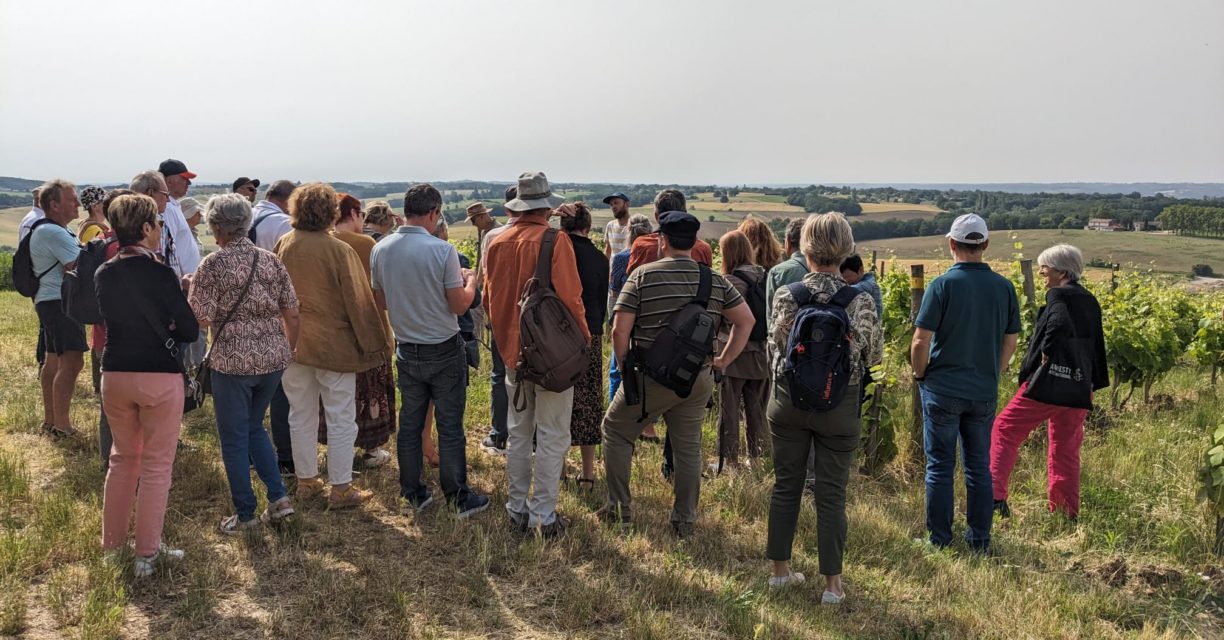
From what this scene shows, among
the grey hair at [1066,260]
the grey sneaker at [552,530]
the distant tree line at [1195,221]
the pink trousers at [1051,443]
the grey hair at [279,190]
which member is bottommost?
the grey sneaker at [552,530]

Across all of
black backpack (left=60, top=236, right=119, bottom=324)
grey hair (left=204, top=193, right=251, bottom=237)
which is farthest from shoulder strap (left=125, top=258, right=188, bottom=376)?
black backpack (left=60, top=236, right=119, bottom=324)

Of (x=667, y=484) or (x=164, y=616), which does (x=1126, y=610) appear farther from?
(x=164, y=616)

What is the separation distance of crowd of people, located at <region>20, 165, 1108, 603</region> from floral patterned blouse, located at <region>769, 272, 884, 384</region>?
1 centimetres

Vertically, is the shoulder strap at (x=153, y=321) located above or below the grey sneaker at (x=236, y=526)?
above

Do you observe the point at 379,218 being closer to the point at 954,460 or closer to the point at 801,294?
the point at 801,294

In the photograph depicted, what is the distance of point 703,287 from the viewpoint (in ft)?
13.2

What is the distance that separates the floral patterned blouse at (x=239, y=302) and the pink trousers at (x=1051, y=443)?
14.5ft

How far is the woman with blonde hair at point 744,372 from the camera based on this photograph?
5.18 m

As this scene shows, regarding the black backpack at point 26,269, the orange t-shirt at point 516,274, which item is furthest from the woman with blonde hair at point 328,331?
the black backpack at point 26,269

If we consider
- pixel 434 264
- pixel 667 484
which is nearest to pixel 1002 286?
pixel 667 484

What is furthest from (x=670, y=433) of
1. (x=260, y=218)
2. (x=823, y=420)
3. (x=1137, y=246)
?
(x=1137, y=246)

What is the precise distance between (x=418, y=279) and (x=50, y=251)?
9.97ft

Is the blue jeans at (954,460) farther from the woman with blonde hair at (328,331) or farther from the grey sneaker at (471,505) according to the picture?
the woman with blonde hair at (328,331)

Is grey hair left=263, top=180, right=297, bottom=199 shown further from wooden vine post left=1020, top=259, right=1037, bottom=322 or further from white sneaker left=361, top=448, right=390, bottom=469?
wooden vine post left=1020, top=259, right=1037, bottom=322
